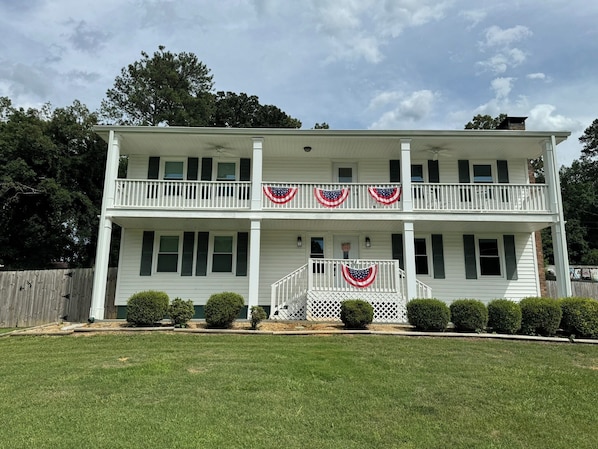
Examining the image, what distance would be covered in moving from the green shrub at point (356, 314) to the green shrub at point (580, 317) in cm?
482

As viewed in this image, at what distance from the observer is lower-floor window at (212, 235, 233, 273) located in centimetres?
1472

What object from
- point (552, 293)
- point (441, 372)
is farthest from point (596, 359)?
point (552, 293)

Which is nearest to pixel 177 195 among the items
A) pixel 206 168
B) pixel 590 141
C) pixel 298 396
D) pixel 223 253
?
pixel 206 168

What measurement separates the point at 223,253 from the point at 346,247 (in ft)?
14.9

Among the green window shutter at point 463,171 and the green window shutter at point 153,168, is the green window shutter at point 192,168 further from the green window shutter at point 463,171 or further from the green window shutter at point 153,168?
the green window shutter at point 463,171

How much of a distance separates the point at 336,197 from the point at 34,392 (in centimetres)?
966

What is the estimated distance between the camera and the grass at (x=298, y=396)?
13.5 ft

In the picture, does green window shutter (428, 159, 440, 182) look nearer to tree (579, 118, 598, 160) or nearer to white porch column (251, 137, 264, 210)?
white porch column (251, 137, 264, 210)

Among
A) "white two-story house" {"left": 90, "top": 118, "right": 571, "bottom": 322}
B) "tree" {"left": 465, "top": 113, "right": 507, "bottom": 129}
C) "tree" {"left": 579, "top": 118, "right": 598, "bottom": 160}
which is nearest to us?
"white two-story house" {"left": 90, "top": 118, "right": 571, "bottom": 322}

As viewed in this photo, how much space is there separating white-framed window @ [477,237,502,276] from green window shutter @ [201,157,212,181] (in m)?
10.3

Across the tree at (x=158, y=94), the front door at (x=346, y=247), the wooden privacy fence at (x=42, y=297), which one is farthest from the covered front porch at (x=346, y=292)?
the tree at (x=158, y=94)

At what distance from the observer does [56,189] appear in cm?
1978

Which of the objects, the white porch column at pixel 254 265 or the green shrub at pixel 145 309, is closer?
the green shrub at pixel 145 309

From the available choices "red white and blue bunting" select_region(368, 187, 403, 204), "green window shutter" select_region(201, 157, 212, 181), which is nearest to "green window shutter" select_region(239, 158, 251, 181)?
"green window shutter" select_region(201, 157, 212, 181)
